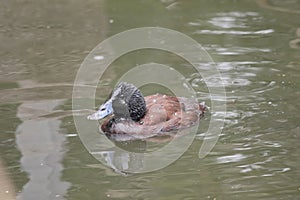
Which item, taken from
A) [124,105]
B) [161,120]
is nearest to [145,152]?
[161,120]

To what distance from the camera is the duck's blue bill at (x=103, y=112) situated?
7.51 meters

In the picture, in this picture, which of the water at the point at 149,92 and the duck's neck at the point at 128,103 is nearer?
the water at the point at 149,92

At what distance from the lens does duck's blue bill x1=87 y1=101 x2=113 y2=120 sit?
7512mm

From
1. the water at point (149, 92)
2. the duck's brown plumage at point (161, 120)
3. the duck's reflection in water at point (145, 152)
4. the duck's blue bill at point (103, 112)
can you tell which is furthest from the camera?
the duck's blue bill at point (103, 112)

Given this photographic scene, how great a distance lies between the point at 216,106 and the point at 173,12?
3.81 m

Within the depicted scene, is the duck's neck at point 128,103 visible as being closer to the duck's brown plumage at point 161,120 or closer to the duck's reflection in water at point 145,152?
the duck's brown plumage at point 161,120

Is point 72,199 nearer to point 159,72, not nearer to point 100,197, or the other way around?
point 100,197

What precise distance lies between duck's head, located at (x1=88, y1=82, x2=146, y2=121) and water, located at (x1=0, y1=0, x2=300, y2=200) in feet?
1.19

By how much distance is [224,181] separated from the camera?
611 centimetres

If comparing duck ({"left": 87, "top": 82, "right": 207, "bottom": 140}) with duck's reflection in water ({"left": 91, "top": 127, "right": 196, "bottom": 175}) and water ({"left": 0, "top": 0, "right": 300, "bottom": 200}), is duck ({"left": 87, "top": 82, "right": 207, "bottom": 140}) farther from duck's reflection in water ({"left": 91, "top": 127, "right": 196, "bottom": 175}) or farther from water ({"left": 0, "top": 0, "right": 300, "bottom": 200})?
water ({"left": 0, "top": 0, "right": 300, "bottom": 200})

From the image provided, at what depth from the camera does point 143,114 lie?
7.62m

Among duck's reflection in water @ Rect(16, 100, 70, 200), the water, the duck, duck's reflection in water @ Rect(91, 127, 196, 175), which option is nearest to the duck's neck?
the duck

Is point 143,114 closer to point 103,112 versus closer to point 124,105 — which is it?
point 124,105

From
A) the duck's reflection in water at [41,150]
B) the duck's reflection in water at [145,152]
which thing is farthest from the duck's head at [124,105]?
the duck's reflection in water at [41,150]
